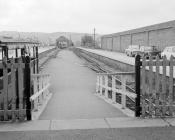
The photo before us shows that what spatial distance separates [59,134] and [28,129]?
28.2 inches

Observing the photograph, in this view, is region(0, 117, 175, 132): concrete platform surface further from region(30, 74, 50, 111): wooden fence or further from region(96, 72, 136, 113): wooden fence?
region(30, 74, 50, 111): wooden fence

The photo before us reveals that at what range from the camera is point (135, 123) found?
248 inches

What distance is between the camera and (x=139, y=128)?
591 centimetres

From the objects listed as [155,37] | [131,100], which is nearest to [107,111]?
[131,100]

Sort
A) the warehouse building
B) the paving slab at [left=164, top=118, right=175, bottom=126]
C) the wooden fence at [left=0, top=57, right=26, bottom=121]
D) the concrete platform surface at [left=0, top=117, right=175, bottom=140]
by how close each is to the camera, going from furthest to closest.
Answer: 1. the warehouse building
2. the wooden fence at [left=0, top=57, right=26, bottom=121]
3. the paving slab at [left=164, top=118, right=175, bottom=126]
4. the concrete platform surface at [left=0, top=117, right=175, bottom=140]

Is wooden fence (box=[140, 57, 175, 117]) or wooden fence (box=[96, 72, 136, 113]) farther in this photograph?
wooden fence (box=[96, 72, 136, 113])

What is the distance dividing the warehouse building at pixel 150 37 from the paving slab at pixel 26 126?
33.4 m

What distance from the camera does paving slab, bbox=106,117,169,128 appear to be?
20.0 feet

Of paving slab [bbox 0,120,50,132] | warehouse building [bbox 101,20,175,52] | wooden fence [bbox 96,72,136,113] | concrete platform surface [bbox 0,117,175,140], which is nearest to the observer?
concrete platform surface [bbox 0,117,175,140]

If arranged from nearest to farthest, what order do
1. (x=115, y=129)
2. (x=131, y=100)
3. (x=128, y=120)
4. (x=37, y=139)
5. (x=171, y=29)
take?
(x=37, y=139)
(x=115, y=129)
(x=128, y=120)
(x=131, y=100)
(x=171, y=29)

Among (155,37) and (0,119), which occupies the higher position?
(155,37)

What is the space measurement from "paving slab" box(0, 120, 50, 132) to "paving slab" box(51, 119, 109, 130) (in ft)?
0.56

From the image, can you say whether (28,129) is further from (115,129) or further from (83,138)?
(115,129)

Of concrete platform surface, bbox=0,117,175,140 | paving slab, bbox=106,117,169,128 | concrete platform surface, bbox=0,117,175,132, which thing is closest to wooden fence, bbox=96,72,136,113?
paving slab, bbox=106,117,169,128
